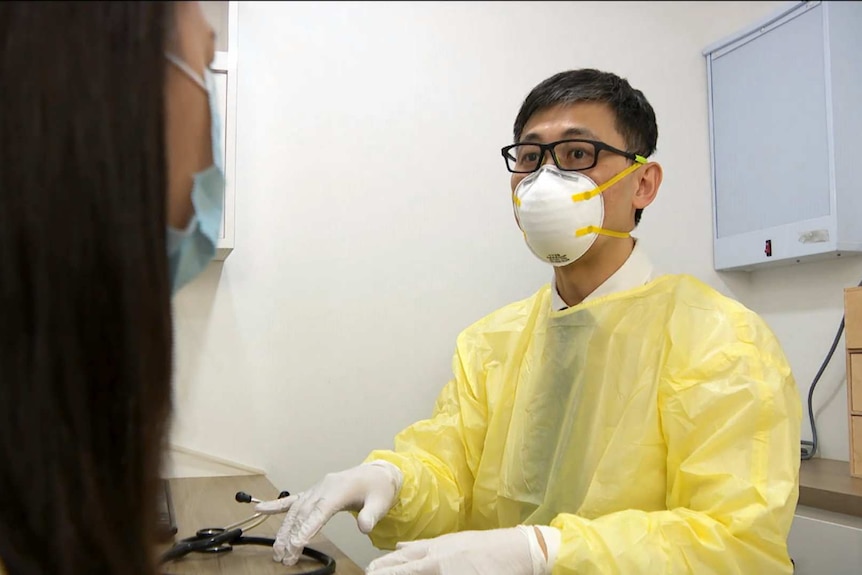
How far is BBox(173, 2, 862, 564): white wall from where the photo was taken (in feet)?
5.85

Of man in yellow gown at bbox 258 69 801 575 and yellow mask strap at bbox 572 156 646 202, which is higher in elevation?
→ yellow mask strap at bbox 572 156 646 202

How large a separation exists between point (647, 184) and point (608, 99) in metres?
0.18

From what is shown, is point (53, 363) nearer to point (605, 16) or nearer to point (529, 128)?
point (529, 128)

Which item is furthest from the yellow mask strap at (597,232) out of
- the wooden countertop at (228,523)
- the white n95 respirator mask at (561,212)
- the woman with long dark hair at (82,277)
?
the woman with long dark hair at (82,277)

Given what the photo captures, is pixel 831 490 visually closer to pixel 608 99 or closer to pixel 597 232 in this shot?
pixel 597 232

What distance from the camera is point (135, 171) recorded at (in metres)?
0.48

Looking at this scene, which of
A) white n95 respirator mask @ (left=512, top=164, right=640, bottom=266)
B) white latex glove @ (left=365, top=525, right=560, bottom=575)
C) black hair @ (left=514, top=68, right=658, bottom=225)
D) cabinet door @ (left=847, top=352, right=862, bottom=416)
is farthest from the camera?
cabinet door @ (left=847, top=352, right=862, bottom=416)

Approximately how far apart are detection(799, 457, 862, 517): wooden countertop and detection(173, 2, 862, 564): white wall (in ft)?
0.80

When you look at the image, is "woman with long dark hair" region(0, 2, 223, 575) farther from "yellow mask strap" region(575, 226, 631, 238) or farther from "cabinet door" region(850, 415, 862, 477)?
"cabinet door" region(850, 415, 862, 477)

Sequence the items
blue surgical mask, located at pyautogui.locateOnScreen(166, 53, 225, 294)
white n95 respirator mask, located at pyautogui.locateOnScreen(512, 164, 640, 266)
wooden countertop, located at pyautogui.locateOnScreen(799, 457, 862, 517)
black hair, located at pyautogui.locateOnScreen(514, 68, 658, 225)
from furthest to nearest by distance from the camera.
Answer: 1. wooden countertop, located at pyautogui.locateOnScreen(799, 457, 862, 517)
2. black hair, located at pyautogui.locateOnScreen(514, 68, 658, 225)
3. white n95 respirator mask, located at pyautogui.locateOnScreen(512, 164, 640, 266)
4. blue surgical mask, located at pyautogui.locateOnScreen(166, 53, 225, 294)

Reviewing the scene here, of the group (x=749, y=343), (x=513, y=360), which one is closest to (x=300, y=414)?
(x=513, y=360)

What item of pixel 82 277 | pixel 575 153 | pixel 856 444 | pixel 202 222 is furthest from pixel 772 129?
pixel 82 277

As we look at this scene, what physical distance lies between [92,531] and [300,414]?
4.38 feet

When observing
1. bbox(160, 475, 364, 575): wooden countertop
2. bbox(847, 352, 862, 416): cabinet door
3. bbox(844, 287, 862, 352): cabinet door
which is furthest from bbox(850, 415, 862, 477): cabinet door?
bbox(160, 475, 364, 575): wooden countertop
